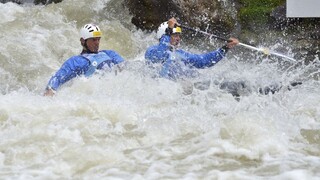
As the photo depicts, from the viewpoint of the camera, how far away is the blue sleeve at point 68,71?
6.24 metres

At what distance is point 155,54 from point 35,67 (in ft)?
10.3

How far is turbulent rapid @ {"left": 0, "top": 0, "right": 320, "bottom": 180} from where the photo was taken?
3906 mm

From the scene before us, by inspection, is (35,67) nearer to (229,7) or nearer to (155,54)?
(155,54)

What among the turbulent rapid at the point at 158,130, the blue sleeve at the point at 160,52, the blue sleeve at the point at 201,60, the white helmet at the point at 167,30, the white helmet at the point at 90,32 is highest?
the white helmet at the point at 167,30

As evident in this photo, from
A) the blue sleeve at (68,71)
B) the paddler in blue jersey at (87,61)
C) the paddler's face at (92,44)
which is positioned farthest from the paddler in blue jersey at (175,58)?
the blue sleeve at (68,71)

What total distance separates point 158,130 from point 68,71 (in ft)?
6.79

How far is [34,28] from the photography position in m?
10.9

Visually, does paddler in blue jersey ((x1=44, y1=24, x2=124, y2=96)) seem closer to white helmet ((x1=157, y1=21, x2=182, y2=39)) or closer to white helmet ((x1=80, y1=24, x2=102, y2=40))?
white helmet ((x1=80, y1=24, x2=102, y2=40))

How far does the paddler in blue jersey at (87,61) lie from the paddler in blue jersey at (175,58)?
0.57m

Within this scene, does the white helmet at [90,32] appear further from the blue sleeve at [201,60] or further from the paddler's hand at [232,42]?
the paddler's hand at [232,42]

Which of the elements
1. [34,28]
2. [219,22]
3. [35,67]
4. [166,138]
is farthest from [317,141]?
[34,28]

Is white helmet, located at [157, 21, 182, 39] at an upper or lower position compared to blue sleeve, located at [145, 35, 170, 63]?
upper

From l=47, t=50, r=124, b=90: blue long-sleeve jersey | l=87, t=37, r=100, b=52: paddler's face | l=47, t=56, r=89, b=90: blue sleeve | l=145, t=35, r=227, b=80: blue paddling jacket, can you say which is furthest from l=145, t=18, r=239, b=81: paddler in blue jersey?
l=47, t=56, r=89, b=90: blue sleeve

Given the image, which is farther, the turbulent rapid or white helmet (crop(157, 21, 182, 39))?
white helmet (crop(157, 21, 182, 39))
